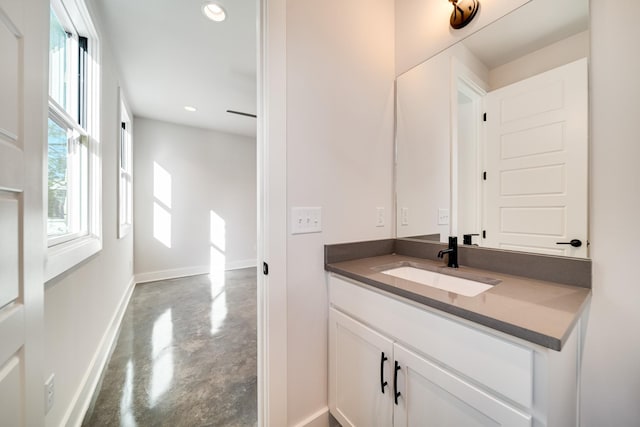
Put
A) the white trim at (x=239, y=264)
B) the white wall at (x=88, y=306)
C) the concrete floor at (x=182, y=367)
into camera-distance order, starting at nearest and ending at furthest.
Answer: the white wall at (x=88, y=306)
the concrete floor at (x=182, y=367)
the white trim at (x=239, y=264)

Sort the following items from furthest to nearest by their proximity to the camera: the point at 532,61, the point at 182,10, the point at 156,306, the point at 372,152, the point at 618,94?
the point at 156,306
the point at 182,10
the point at 372,152
the point at 532,61
the point at 618,94

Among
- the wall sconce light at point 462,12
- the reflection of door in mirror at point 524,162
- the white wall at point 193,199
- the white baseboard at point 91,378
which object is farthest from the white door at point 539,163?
the white wall at point 193,199

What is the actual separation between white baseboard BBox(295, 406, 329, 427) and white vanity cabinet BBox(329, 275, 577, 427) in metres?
0.05

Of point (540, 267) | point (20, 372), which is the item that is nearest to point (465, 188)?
point (540, 267)

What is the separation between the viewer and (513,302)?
0.76m

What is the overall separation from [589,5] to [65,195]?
282cm

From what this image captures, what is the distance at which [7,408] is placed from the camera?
0.62 m

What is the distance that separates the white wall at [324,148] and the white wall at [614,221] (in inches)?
36.5

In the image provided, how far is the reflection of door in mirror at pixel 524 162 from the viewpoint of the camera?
3.09 ft

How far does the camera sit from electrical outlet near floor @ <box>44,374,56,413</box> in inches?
41.3

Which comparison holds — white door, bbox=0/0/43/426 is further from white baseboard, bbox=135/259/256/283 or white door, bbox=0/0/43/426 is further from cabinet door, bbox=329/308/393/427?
white baseboard, bbox=135/259/256/283

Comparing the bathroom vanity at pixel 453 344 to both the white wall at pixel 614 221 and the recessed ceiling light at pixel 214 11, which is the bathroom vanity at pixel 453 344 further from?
the recessed ceiling light at pixel 214 11

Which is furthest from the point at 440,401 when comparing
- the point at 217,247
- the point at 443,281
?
the point at 217,247

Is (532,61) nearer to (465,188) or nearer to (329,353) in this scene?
(465,188)
